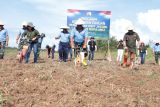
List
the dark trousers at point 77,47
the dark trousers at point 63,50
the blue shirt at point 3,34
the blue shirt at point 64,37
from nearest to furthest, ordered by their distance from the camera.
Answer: the dark trousers at point 77,47
the blue shirt at point 3,34
the dark trousers at point 63,50
the blue shirt at point 64,37

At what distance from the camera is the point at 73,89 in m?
10.0

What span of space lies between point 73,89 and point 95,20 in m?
22.5

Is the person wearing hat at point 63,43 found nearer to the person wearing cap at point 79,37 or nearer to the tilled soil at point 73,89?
the person wearing cap at point 79,37

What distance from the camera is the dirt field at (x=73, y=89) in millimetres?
9250

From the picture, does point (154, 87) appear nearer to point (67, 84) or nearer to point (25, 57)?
point (67, 84)

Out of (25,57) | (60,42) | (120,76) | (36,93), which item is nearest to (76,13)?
(60,42)

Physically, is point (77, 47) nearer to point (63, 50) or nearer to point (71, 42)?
point (71, 42)

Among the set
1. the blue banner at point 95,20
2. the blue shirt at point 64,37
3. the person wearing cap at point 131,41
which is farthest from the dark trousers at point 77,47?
the blue banner at point 95,20

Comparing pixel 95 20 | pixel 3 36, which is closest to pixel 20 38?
pixel 3 36

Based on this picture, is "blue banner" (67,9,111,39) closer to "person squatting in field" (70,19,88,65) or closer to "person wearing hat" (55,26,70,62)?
"person wearing hat" (55,26,70,62)

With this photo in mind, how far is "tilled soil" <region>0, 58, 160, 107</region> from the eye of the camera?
30.3ft

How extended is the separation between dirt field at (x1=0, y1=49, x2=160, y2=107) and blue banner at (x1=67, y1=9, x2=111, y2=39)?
1981 centimetres

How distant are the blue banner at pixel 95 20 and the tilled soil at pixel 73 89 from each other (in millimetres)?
19774

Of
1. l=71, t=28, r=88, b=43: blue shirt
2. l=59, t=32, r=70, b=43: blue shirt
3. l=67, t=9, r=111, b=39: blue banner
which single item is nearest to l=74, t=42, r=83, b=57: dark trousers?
l=71, t=28, r=88, b=43: blue shirt
